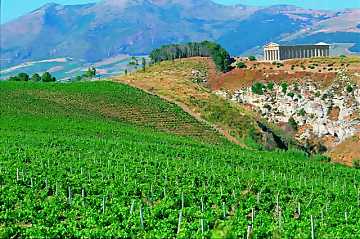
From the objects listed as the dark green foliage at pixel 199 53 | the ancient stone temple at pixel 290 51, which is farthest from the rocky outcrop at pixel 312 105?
the ancient stone temple at pixel 290 51

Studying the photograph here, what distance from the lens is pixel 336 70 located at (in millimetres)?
102812

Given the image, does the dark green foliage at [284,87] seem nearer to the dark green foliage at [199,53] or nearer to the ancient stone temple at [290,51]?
the dark green foliage at [199,53]

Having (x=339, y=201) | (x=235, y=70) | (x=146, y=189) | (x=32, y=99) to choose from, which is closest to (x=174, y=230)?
(x=146, y=189)

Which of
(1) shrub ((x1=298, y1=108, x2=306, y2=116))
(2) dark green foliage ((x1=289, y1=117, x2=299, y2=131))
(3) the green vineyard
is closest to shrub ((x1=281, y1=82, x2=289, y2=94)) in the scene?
(1) shrub ((x1=298, y1=108, x2=306, y2=116))

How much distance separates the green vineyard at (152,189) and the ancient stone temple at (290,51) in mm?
63875

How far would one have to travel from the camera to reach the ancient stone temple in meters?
130

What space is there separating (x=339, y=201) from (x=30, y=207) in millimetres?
15411

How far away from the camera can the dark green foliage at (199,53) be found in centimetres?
12069

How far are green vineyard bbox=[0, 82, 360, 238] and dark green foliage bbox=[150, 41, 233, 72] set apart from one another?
2031 inches

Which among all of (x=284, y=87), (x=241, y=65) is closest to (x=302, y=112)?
(x=284, y=87)

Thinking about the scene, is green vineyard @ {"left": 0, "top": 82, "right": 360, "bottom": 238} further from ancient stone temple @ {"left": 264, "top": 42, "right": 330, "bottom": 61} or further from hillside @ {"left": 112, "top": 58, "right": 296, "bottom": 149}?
ancient stone temple @ {"left": 264, "top": 42, "right": 330, "bottom": 61}

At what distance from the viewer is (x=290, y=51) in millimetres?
132750

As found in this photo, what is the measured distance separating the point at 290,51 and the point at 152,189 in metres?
105

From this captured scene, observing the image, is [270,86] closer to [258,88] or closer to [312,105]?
[258,88]
